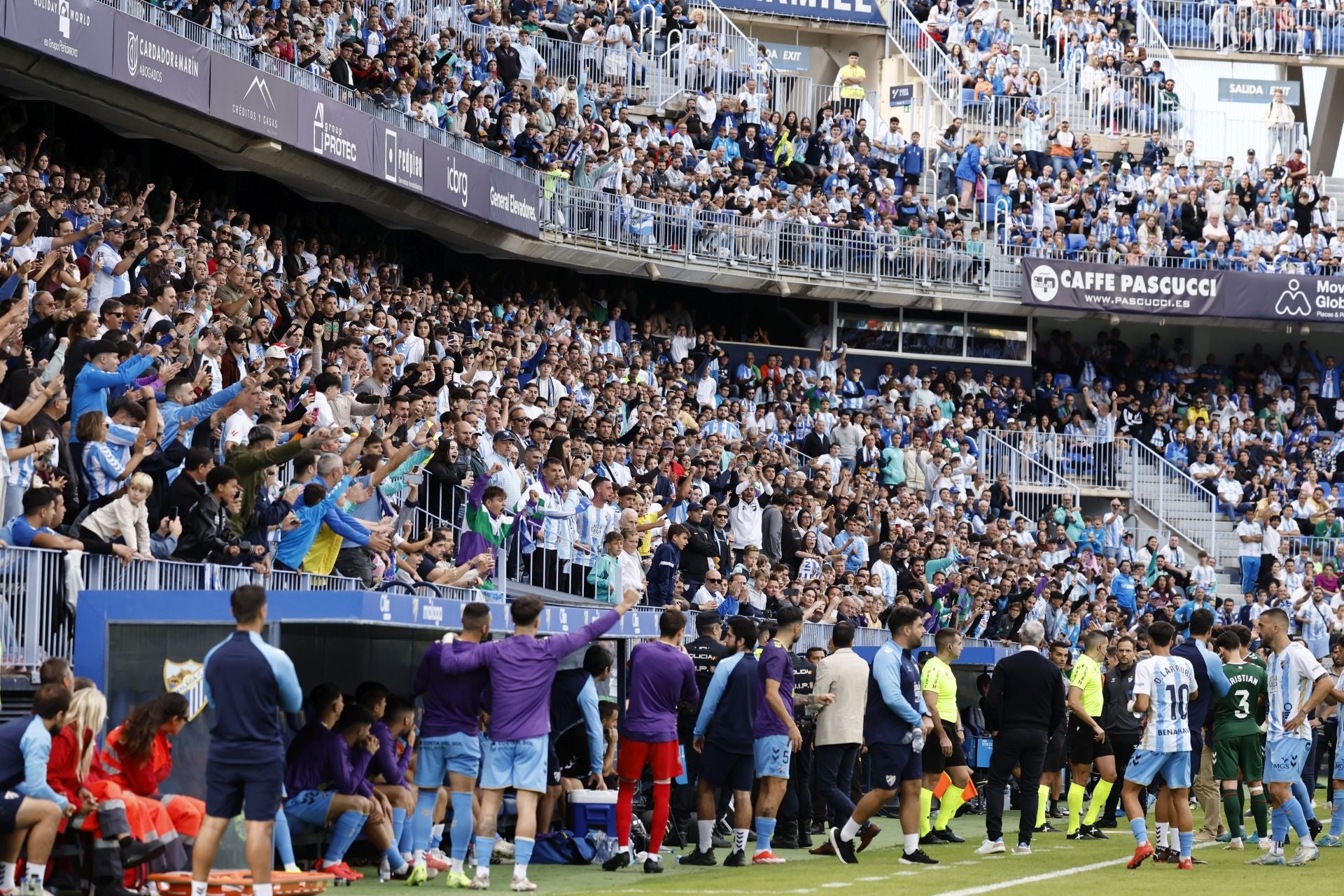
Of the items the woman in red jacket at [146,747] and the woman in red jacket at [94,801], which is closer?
the woman in red jacket at [94,801]

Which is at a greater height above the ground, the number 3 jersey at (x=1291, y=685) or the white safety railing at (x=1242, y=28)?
the white safety railing at (x=1242, y=28)

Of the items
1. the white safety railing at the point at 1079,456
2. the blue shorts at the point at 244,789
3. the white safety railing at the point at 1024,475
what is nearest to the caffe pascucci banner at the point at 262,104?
the white safety railing at the point at 1024,475

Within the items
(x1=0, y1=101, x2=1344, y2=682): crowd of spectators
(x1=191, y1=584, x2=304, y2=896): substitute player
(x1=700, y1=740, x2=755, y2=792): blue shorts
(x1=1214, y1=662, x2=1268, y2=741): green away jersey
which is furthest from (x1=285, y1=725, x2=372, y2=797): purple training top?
(x1=1214, y1=662, x2=1268, y2=741): green away jersey

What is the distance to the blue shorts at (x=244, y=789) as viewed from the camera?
10.2m

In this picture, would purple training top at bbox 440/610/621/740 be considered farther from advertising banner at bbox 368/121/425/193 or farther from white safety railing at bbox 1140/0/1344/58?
white safety railing at bbox 1140/0/1344/58

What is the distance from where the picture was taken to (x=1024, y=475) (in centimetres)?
3506

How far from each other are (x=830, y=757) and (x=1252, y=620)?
59.6 ft

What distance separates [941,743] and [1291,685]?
2735mm

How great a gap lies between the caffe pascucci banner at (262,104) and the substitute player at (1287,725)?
13.5 metres

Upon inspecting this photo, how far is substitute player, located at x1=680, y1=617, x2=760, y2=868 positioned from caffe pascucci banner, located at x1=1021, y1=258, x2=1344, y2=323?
23.6m

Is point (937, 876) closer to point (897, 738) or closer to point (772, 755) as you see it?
point (897, 738)

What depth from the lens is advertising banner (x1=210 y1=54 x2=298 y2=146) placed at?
2375cm

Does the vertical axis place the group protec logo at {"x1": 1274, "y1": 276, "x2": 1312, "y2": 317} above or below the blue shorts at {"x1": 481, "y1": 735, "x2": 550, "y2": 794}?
above

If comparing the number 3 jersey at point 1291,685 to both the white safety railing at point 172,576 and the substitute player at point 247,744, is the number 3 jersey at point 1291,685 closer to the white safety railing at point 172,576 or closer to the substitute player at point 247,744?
the white safety railing at point 172,576
